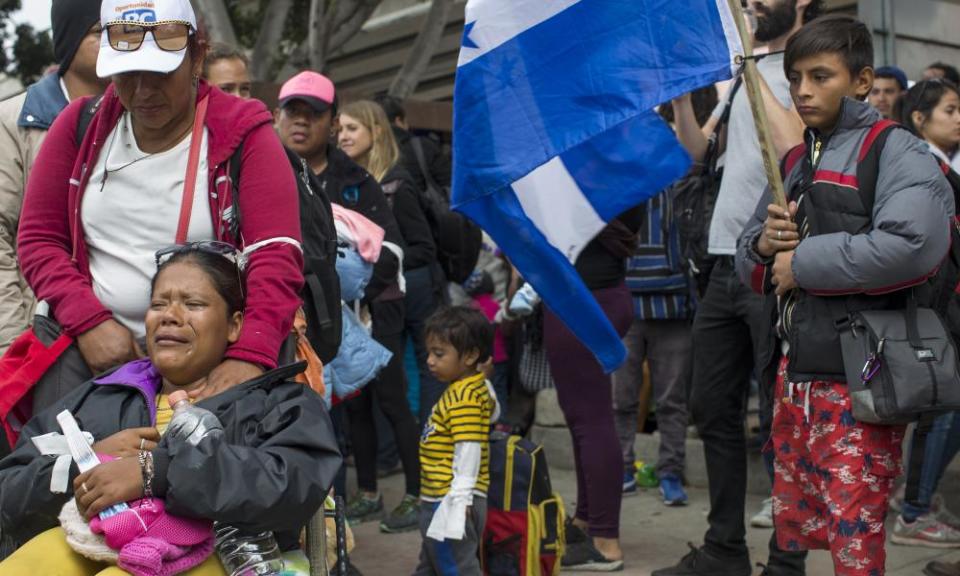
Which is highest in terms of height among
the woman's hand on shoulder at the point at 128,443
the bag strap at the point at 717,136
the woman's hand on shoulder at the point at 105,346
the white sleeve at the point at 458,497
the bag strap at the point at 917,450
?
the bag strap at the point at 717,136

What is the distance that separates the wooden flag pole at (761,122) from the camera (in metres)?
4.23

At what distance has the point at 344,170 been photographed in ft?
20.1

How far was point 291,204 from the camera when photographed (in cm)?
367

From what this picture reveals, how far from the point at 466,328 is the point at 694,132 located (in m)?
1.26

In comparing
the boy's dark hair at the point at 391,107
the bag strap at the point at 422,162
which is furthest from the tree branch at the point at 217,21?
the bag strap at the point at 422,162

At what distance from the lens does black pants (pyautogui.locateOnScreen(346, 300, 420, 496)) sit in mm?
6789

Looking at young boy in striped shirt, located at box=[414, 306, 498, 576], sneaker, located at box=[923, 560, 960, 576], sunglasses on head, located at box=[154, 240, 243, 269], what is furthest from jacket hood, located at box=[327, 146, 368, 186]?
sneaker, located at box=[923, 560, 960, 576]

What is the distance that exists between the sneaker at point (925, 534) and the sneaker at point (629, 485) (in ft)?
5.86

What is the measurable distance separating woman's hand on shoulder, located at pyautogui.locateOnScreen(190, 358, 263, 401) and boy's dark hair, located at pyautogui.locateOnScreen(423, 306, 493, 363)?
2.02 meters

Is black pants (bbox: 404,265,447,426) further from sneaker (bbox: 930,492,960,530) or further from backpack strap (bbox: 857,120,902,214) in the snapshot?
backpack strap (bbox: 857,120,902,214)

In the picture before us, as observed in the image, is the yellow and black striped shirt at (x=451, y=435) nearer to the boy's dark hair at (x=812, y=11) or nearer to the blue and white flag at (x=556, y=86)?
the blue and white flag at (x=556, y=86)

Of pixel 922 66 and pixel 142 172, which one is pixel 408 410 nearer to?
pixel 142 172

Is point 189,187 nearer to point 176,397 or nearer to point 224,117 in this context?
point 224,117

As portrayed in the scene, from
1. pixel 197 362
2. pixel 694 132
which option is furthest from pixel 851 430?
pixel 197 362
